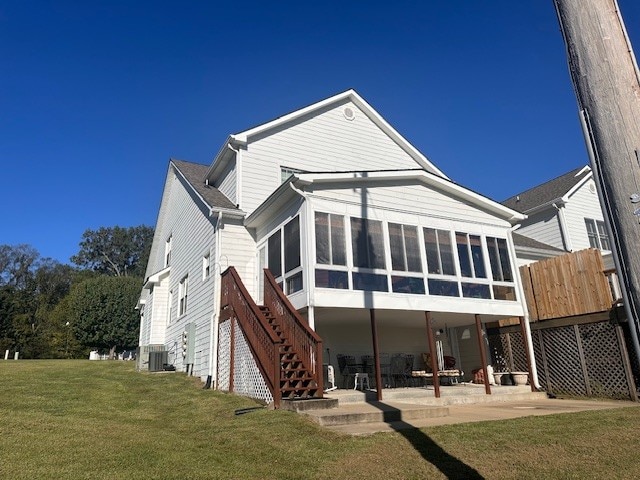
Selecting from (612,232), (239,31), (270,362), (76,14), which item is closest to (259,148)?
(239,31)

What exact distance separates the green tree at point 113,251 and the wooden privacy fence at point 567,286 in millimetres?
60582

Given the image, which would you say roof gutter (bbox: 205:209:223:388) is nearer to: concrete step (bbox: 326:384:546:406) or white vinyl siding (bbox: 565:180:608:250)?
concrete step (bbox: 326:384:546:406)

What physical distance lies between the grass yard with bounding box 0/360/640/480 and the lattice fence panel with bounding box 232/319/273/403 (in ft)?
2.50

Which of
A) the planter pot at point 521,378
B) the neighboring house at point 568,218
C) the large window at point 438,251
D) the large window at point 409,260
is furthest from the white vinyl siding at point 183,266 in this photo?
the neighboring house at point 568,218

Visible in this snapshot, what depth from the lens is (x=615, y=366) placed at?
11.4 m

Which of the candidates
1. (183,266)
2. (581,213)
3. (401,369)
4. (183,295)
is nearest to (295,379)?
(401,369)

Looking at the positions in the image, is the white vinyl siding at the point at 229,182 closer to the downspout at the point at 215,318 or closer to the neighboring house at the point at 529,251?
the downspout at the point at 215,318

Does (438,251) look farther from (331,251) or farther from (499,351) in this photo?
(499,351)

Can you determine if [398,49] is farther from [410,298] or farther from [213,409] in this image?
[213,409]

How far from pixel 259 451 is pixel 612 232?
5034 mm

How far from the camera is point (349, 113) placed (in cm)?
1802

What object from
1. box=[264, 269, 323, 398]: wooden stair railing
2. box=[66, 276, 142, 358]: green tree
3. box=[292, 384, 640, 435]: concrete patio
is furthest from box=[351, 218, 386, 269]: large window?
box=[66, 276, 142, 358]: green tree

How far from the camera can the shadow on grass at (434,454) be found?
4746 mm

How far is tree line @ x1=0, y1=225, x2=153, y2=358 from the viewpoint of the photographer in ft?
131
